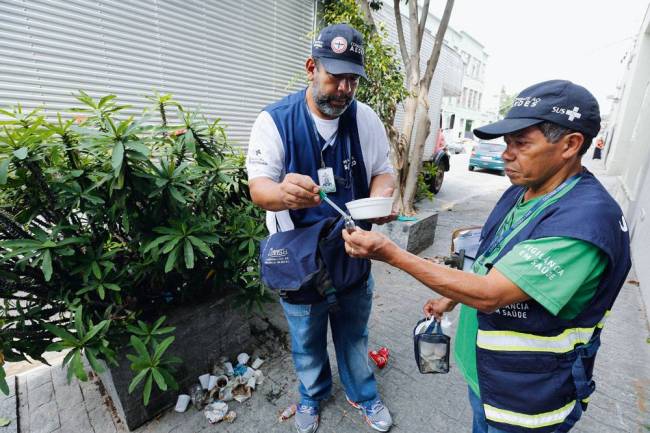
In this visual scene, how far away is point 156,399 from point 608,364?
4036 mm

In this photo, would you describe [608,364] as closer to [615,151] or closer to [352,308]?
[352,308]

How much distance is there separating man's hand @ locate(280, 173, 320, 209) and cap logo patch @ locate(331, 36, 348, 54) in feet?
2.44

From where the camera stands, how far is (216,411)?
7.93 feet

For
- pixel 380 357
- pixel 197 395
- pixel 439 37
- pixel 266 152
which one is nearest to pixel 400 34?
pixel 439 37

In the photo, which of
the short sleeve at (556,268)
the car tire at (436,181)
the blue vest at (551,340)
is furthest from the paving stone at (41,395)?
the car tire at (436,181)

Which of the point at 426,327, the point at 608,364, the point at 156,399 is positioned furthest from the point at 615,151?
the point at 156,399

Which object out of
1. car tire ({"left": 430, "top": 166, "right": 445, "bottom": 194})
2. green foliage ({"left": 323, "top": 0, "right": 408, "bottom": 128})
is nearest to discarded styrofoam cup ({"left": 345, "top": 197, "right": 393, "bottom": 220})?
green foliage ({"left": 323, "top": 0, "right": 408, "bottom": 128})

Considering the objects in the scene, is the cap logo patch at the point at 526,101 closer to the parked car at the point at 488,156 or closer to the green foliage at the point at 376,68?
the green foliage at the point at 376,68

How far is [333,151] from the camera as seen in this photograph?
1.86 meters

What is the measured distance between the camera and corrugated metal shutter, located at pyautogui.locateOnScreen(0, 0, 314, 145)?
11.8 feet

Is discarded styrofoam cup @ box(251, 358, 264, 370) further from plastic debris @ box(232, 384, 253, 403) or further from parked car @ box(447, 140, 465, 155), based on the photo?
parked car @ box(447, 140, 465, 155)

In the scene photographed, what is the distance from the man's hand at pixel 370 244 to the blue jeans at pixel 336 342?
0.75 meters

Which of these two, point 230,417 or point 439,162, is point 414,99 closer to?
point 439,162

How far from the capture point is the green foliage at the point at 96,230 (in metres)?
1.81
